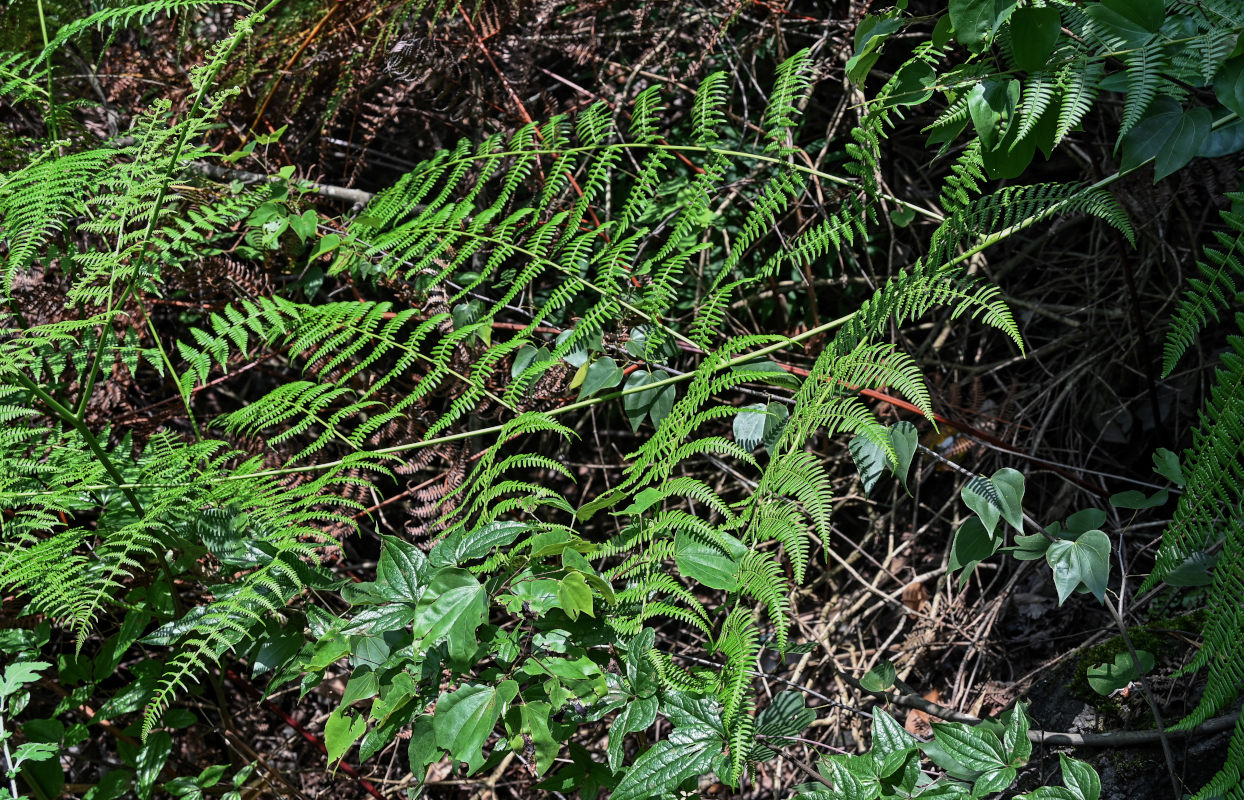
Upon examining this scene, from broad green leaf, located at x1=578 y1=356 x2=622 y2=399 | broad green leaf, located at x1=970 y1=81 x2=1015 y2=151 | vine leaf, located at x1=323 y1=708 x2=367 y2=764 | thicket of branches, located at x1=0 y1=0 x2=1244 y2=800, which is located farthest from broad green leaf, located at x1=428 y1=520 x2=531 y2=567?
broad green leaf, located at x1=970 y1=81 x2=1015 y2=151

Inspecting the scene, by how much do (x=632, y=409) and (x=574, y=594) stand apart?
2.14 feet

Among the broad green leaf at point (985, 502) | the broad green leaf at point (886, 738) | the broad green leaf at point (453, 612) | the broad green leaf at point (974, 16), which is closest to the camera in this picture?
the broad green leaf at point (974, 16)

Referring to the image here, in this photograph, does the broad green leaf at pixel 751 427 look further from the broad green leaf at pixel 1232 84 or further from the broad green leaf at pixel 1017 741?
the broad green leaf at pixel 1232 84

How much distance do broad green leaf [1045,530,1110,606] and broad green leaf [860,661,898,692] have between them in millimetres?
436

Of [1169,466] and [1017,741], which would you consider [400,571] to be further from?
[1169,466]

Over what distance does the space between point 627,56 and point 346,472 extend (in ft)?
4.74

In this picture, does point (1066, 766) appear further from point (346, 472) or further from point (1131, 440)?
point (346, 472)

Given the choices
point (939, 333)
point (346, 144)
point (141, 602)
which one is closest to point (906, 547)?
point (939, 333)

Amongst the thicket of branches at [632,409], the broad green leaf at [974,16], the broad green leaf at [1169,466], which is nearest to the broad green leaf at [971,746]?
the thicket of branches at [632,409]

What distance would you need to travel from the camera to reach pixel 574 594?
50.7 inches

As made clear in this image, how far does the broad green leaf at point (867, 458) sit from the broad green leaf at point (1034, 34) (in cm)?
62

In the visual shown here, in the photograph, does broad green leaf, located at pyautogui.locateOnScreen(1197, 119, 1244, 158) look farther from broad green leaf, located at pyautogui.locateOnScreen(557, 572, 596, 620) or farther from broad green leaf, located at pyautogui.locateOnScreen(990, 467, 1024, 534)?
broad green leaf, located at pyautogui.locateOnScreen(557, 572, 596, 620)

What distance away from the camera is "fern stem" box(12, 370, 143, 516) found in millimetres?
1615

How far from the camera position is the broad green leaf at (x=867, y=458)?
1517 mm
